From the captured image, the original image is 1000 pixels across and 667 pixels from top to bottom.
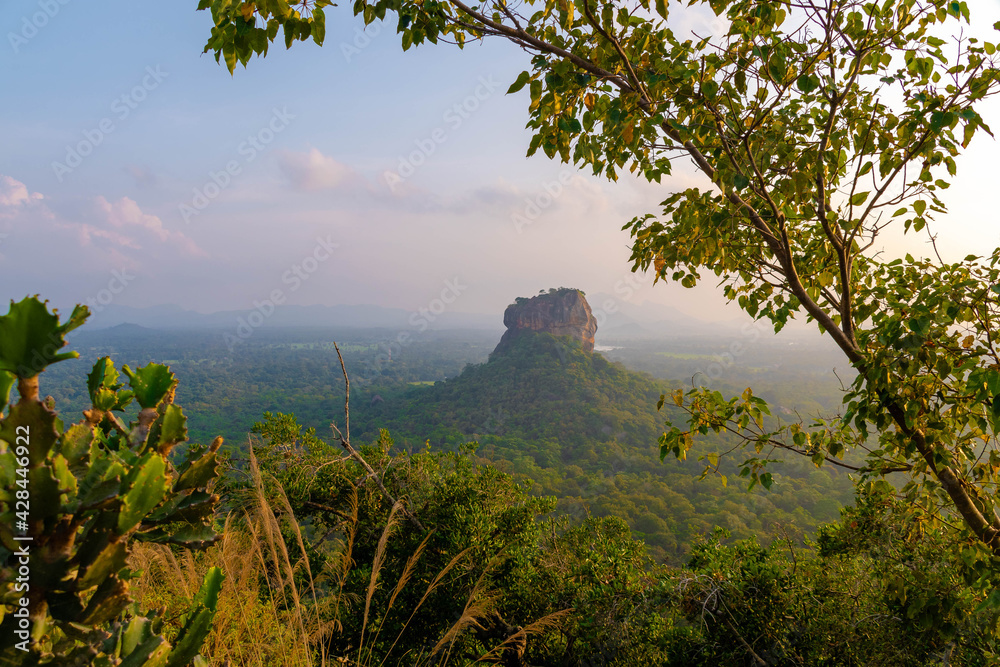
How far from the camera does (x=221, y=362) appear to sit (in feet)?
215

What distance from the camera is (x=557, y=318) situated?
58.6 m

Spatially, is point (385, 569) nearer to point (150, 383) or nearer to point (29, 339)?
point (150, 383)

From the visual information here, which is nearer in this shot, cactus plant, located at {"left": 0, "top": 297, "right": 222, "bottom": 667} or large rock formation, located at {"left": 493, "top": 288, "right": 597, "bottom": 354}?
cactus plant, located at {"left": 0, "top": 297, "right": 222, "bottom": 667}

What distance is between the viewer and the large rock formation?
190 feet

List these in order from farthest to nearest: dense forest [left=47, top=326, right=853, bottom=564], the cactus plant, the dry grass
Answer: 1. dense forest [left=47, top=326, right=853, bottom=564]
2. the dry grass
3. the cactus plant

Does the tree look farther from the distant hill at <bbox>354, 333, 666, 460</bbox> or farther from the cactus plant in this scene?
the distant hill at <bbox>354, 333, 666, 460</bbox>

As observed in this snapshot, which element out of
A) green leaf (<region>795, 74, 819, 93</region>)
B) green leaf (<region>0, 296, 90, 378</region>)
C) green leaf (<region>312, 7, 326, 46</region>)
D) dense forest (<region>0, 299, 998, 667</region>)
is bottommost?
dense forest (<region>0, 299, 998, 667</region>)

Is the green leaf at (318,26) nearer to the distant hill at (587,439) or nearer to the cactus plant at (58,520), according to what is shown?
the cactus plant at (58,520)

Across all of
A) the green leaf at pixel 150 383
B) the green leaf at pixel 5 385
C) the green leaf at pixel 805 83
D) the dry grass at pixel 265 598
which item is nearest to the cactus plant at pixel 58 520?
the green leaf at pixel 5 385

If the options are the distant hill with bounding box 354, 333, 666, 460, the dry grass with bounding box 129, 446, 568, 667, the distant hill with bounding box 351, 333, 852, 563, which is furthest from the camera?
the distant hill with bounding box 354, 333, 666, 460

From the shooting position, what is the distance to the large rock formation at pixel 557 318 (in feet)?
190

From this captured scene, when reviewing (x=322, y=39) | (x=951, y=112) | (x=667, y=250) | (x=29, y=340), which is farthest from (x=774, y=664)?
(x=322, y=39)

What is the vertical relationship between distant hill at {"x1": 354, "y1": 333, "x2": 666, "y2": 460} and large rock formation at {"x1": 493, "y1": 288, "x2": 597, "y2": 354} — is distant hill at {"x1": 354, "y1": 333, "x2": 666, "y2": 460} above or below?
below

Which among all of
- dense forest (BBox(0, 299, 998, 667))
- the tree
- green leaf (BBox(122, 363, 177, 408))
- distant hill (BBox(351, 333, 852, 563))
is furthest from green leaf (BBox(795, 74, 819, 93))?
distant hill (BBox(351, 333, 852, 563))
